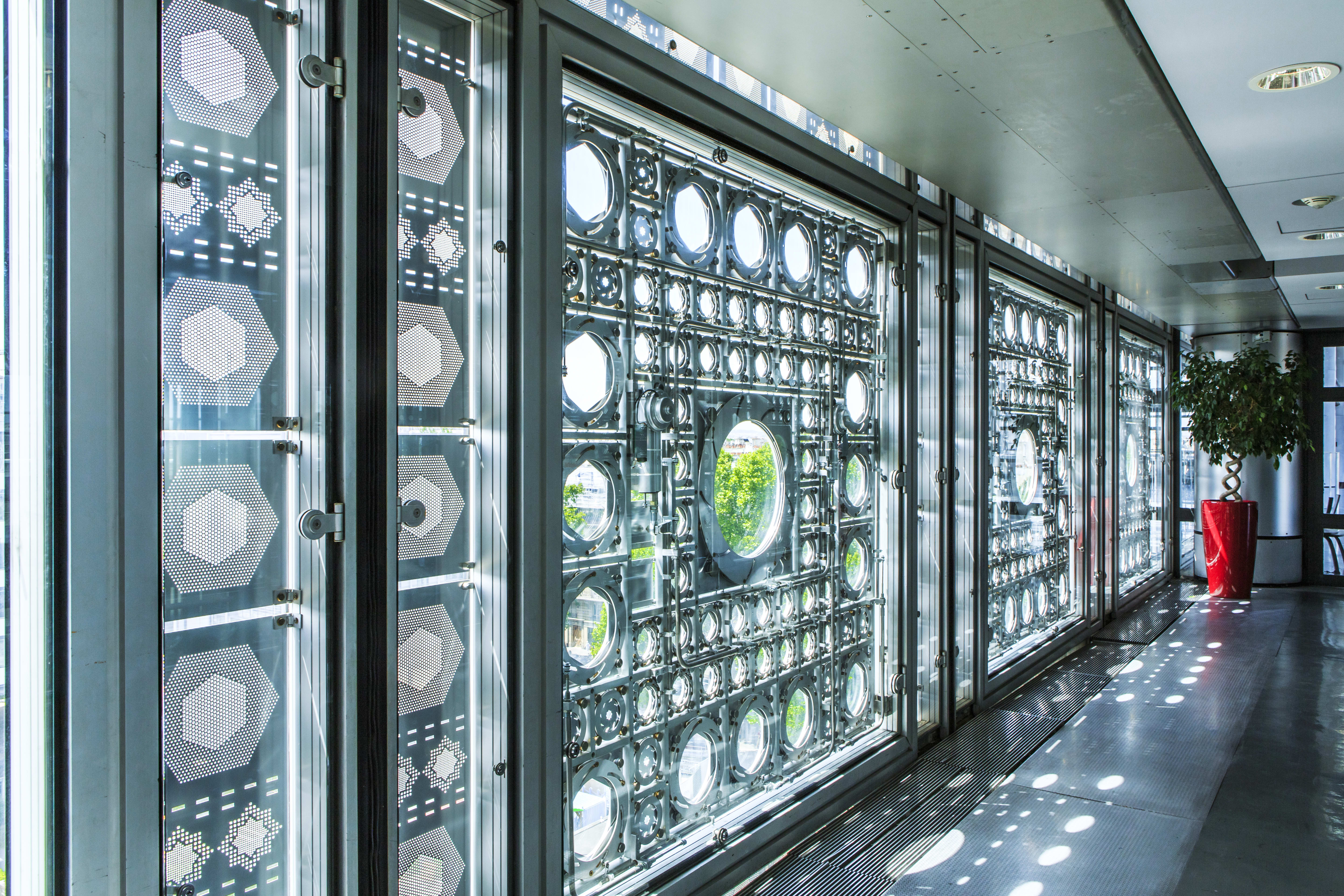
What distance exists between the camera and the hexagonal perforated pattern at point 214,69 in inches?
58.4

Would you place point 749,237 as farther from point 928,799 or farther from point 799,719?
point 928,799

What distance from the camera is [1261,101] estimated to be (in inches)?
131

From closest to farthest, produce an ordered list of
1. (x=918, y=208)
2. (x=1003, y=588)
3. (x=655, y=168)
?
(x=655, y=168), (x=918, y=208), (x=1003, y=588)

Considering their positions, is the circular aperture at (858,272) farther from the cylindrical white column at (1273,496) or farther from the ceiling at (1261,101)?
the cylindrical white column at (1273,496)

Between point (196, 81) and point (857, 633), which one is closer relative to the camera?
point (196, 81)

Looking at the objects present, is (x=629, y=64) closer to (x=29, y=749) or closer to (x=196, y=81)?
(x=196, y=81)

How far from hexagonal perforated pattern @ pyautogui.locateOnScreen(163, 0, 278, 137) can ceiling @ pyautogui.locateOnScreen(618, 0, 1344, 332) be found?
1189 mm

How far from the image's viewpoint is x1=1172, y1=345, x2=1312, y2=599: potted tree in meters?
8.09

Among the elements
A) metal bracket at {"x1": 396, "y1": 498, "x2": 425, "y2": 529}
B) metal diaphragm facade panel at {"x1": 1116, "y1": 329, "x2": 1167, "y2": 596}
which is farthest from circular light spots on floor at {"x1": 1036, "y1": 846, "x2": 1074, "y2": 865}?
metal diaphragm facade panel at {"x1": 1116, "y1": 329, "x2": 1167, "y2": 596}

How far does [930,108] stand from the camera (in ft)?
10.5

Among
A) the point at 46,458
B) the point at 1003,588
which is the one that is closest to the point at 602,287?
the point at 46,458

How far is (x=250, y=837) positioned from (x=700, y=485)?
162cm

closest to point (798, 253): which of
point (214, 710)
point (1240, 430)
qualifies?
point (214, 710)

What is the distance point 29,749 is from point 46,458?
46 centimetres
